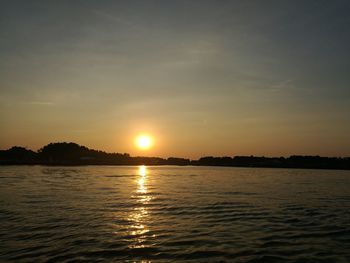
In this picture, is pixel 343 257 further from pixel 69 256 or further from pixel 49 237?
pixel 49 237

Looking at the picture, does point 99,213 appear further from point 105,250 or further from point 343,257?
point 343,257

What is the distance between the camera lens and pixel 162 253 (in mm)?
17781

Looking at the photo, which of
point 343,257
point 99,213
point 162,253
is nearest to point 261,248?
point 343,257

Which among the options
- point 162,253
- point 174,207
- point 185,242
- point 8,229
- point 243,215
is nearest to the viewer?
point 162,253

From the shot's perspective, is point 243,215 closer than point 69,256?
No

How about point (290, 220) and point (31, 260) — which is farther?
point (290, 220)

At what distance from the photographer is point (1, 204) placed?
3709 centimetres

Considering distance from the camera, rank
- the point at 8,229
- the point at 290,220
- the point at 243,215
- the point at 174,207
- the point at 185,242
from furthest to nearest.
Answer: the point at 174,207 < the point at 243,215 < the point at 290,220 < the point at 8,229 < the point at 185,242

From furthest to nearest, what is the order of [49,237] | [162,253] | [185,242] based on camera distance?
[49,237]
[185,242]
[162,253]

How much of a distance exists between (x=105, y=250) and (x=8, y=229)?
398 inches

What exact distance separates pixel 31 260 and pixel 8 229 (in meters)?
9.10

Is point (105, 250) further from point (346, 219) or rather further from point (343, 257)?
point (346, 219)

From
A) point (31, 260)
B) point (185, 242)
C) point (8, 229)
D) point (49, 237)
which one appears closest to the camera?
point (31, 260)

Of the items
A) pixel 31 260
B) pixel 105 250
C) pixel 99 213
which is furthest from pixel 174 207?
pixel 31 260
